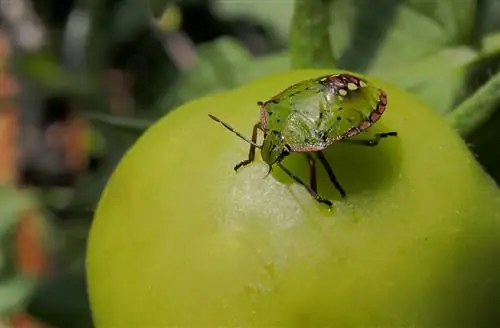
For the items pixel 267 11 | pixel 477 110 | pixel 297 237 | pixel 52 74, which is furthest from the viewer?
pixel 52 74

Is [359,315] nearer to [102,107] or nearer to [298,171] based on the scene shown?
[298,171]

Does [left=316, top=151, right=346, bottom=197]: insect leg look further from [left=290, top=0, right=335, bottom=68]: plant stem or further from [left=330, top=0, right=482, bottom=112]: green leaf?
[left=330, top=0, right=482, bottom=112]: green leaf

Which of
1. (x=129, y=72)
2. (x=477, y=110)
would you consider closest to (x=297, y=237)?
(x=477, y=110)

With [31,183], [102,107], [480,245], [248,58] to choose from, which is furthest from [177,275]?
[31,183]

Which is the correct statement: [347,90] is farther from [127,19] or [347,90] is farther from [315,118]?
[127,19]

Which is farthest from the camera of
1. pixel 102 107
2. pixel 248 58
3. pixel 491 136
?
pixel 102 107

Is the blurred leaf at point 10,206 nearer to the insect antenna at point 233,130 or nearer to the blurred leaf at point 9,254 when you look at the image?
the blurred leaf at point 9,254

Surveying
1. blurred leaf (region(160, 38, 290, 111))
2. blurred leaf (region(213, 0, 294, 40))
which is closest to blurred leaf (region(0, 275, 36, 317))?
blurred leaf (region(160, 38, 290, 111))
